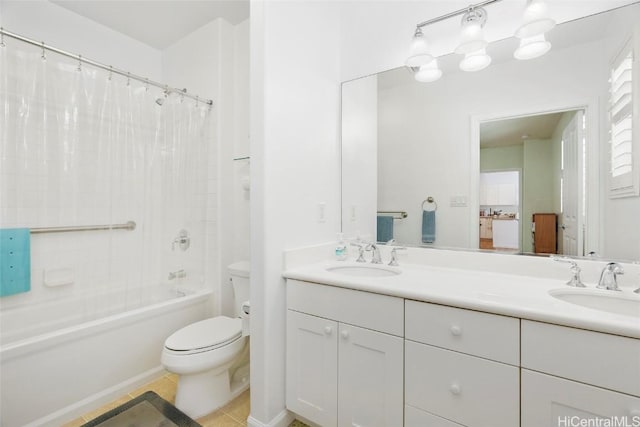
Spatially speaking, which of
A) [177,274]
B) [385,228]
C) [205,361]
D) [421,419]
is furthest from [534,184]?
[177,274]

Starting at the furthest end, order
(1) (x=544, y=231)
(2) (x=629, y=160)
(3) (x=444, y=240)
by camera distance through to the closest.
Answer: (3) (x=444, y=240) < (1) (x=544, y=231) < (2) (x=629, y=160)

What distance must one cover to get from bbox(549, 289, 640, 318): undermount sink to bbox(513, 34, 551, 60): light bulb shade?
107 cm

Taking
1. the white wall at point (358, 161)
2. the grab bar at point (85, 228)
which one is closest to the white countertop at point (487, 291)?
the white wall at point (358, 161)

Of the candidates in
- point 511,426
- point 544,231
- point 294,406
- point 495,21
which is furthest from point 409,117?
point 294,406

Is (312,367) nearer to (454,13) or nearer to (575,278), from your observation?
(575,278)

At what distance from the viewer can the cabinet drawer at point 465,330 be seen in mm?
925

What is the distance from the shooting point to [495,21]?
1.41 metres

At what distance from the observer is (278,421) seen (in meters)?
1.43

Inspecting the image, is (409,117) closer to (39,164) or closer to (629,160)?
(629,160)

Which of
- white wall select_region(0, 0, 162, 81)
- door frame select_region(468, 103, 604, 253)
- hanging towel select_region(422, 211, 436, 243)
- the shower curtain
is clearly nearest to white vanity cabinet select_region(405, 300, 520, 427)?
hanging towel select_region(422, 211, 436, 243)

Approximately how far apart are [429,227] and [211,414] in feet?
5.31

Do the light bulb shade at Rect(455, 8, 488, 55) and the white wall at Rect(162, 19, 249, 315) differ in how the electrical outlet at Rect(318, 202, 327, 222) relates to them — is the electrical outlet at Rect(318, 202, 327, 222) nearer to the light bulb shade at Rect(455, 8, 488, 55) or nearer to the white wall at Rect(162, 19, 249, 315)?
the white wall at Rect(162, 19, 249, 315)

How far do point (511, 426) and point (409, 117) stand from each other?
1.52 metres

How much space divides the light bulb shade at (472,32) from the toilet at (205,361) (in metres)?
1.74
